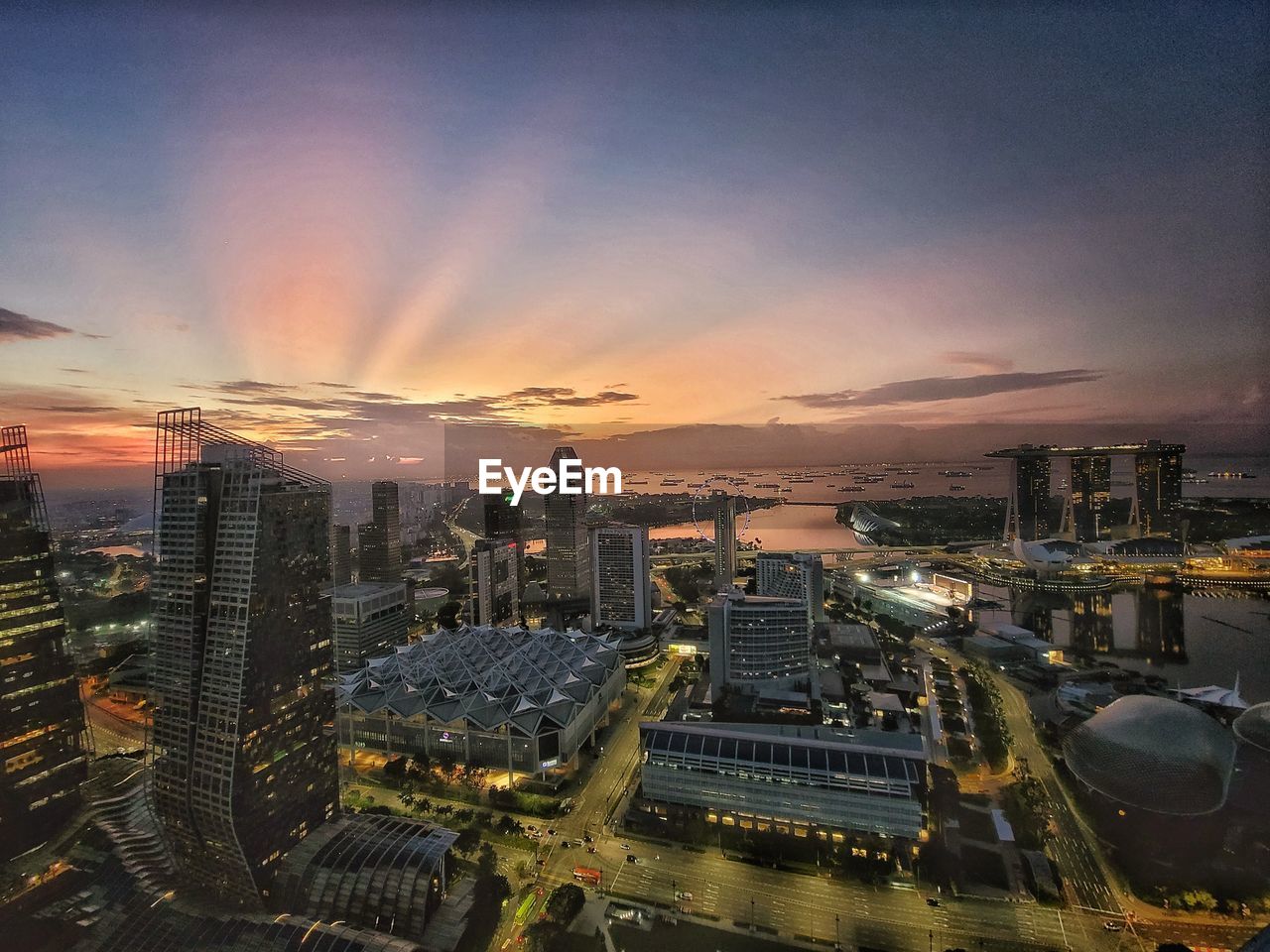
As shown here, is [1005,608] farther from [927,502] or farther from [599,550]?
[927,502]

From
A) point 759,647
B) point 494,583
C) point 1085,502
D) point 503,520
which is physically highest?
point 1085,502

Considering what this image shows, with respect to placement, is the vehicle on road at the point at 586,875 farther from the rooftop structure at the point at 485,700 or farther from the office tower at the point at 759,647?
the office tower at the point at 759,647

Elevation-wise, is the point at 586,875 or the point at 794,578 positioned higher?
the point at 794,578

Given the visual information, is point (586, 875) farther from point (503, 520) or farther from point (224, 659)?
point (503, 520)

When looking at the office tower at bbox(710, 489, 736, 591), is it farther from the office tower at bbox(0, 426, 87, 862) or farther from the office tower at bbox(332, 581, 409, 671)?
the office tower at bbox(0, 426, 87, 862)

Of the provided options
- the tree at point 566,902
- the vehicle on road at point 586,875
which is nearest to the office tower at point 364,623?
the vehicle on road at point 586,875

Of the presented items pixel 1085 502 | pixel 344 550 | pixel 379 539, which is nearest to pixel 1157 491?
pixel 1085 502

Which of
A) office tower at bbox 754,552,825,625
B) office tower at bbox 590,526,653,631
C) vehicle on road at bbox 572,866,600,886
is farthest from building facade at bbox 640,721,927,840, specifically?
office tower at bbox 590,526,653,631
